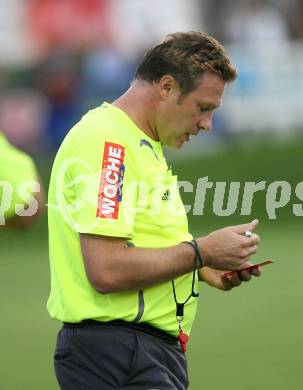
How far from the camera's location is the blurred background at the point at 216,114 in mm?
16234

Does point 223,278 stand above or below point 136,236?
below

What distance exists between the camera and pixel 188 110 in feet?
18.3

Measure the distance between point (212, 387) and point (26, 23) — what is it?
41.0 ft

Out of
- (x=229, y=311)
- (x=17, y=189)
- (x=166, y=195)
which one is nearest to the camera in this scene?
(x=166, y=195)

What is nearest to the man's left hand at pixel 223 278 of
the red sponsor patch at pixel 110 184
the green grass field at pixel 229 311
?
the red sponsor patch at pixel 110 184

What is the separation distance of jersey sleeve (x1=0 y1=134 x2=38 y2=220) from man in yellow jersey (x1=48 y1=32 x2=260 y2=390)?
23 centimetres

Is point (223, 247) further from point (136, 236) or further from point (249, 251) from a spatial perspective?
point (136, 236)

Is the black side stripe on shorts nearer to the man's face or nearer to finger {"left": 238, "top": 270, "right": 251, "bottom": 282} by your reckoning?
finger {"left": 238, "top": 270, "right": 251, "bottom": 282}

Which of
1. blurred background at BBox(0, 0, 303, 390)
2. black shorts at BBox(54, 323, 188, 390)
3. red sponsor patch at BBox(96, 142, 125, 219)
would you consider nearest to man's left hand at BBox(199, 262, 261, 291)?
black shorts at BBox(54, 323, 188, 390)

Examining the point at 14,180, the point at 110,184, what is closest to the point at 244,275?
the point at 110,184

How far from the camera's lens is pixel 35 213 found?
5887mm

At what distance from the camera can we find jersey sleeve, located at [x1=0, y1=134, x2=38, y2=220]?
18.6 ft

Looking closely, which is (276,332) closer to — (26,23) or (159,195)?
(159,195)

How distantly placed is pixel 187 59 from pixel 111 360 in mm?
1363
